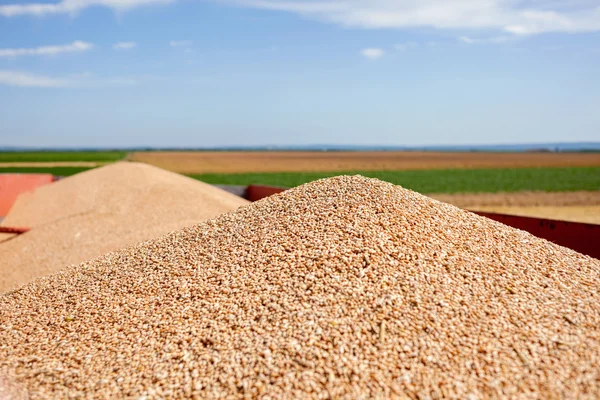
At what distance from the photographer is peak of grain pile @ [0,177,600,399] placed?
2881 millimetres

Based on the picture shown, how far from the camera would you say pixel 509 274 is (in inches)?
148

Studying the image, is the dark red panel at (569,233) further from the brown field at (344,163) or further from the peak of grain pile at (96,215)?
the brown field at (344,163)

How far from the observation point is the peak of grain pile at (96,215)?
675 centimetres

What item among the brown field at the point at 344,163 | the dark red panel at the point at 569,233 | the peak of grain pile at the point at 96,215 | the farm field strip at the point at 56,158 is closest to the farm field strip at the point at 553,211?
the peak of grain pile at the point at 96,215

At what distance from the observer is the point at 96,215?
26.3 feet

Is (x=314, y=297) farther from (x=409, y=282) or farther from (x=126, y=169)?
(x=126, y=169)

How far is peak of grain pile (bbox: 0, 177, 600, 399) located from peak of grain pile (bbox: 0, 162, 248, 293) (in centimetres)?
202

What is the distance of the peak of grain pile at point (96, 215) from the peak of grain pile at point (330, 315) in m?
2.02

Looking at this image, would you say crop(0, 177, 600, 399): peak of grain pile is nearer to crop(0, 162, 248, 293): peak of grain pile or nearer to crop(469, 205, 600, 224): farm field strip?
crop(0, 162, 248, 293): peak of grain pile

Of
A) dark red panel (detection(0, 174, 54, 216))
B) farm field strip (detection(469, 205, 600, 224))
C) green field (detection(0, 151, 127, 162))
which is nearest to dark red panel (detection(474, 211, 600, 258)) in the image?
farm field strip (detection(469, 205, 600, 224))

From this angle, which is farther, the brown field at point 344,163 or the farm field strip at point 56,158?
the farm field strip at point 56,158

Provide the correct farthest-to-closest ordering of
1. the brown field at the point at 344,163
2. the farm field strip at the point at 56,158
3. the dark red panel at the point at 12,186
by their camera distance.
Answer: the farm field strip at the point at 56,158
the brown field at the point at 344,163
the dark red panel at the point at 12,186

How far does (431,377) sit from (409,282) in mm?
764

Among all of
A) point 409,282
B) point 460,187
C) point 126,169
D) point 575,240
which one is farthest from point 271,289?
point 460,187
